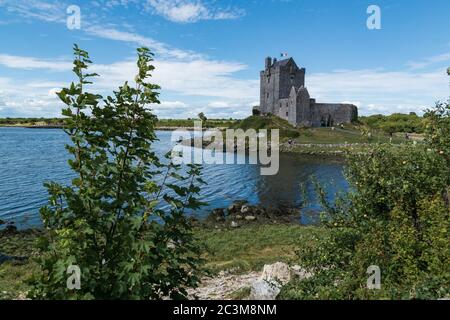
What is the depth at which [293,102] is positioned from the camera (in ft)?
350

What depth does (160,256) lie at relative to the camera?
6.64 m

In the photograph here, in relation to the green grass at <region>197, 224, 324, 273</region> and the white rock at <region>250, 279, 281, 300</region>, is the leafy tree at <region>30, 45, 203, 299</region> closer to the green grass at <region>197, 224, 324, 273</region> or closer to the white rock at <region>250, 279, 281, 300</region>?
the white rock at <region>250, 279, 281, 300</region>

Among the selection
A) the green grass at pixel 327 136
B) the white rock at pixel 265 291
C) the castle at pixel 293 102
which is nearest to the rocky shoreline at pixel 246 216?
the white rock at pixel 265 291

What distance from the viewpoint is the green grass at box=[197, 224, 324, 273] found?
1936 cm

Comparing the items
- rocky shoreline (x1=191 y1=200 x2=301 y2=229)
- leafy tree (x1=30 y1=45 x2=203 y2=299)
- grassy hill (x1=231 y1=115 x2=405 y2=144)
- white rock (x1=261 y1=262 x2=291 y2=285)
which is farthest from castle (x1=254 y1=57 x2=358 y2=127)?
leafy tree (x1=30 y1=45 x2=203 y2=299)

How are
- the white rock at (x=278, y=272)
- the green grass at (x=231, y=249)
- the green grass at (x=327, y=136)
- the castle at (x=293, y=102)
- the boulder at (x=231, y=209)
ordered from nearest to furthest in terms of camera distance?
the white rock at (x=278, y=272) < the green grass at (x=231, y=249) < the boulder at (x=231, y=209) < the green grass at (x=327, y=136) < the castle at (x=293, y=102)

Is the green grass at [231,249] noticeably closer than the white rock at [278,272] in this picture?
No

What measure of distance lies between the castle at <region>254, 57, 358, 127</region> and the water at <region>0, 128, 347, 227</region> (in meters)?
33.2

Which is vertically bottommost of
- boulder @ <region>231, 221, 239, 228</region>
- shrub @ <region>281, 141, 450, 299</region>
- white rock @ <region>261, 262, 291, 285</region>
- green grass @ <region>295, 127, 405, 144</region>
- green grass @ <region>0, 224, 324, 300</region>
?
boulder @ <region>231, 221, 239, 228</region>

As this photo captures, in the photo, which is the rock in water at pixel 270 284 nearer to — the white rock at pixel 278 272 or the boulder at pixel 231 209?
the white rock at pixel 278 272

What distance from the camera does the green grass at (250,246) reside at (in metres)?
19.4

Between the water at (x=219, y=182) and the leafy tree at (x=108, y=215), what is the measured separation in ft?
91.8
